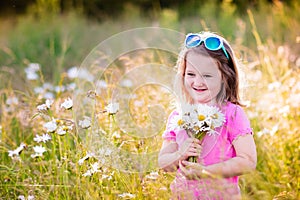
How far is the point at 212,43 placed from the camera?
2.00m

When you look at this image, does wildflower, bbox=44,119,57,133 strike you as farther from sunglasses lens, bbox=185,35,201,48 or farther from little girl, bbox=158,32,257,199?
sunglasses lens, bbox=185,35,201,48

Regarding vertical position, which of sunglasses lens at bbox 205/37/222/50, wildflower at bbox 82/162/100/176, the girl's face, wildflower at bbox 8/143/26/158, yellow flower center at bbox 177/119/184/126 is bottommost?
wildflower at bbox 82/162/100/176

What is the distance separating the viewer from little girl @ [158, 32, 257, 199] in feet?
6.27

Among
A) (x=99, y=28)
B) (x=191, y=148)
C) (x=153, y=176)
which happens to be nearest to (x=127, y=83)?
(x=153, y=176)

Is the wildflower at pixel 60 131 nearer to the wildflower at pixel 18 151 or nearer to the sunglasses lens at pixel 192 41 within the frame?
the wildflower at pixel 18 151

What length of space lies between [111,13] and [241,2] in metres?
2.44

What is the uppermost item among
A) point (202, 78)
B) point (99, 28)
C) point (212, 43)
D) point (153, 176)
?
point (99, 28)

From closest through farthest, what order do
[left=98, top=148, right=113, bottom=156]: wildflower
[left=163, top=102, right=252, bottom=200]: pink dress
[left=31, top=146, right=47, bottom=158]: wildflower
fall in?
[left=163, top=102, right=252, bottom=200]: pink dress
[left=98, top=148, right=113, bottom=156]: wildflower
[left=31, top=146, right=47, bottom=158]: wildflower

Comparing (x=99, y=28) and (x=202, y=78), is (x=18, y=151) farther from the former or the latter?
(x=99, y=28)

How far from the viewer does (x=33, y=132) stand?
10.1ft

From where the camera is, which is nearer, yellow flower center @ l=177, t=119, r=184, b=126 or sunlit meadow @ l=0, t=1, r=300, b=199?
yellow flower center @ l=177, t=119, r=184, b=126

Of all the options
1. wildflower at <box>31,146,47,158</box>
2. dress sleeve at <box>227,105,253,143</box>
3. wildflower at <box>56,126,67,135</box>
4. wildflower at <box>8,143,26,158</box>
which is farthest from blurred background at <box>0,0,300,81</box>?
dress sleeve at <box>227,105,253,143</box>

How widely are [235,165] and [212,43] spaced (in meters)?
0.44

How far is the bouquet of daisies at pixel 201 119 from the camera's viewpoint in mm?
1833
